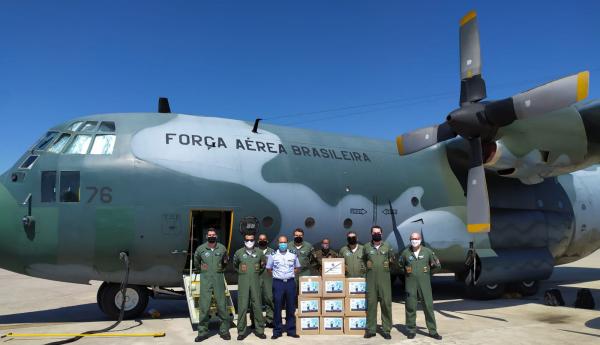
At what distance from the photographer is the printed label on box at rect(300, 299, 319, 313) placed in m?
8.24

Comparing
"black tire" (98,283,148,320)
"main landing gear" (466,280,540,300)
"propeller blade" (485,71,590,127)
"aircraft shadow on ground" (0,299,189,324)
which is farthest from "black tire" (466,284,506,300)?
"black tire" (98,283,148,320)

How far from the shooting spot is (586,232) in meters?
14.0

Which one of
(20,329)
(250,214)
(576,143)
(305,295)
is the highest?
(576,143)

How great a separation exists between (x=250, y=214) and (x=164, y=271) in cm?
203

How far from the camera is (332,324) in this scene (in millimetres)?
8242

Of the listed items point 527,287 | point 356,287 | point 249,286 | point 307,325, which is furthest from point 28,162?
point 527,287

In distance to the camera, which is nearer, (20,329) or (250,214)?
(20,329)

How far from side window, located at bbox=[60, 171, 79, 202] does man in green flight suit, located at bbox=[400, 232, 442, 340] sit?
20.2 ft

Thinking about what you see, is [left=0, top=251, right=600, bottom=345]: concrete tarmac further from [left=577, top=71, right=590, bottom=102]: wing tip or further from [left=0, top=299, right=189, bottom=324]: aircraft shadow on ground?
[left=577, top=71, right=590, bottom=102]: wing tip

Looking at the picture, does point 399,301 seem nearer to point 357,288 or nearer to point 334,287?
point 357,288

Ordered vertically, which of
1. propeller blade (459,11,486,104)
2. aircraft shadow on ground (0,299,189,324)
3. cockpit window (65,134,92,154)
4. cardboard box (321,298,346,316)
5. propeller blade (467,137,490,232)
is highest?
propeller blade (459,11,486,104)

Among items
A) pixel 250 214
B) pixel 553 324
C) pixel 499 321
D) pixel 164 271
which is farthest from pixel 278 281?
pixel 553 324

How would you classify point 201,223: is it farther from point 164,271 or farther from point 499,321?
point 499,321

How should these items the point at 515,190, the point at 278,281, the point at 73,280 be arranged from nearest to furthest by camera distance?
the point at 278,281
the point at 73,280
the point at 515,190
